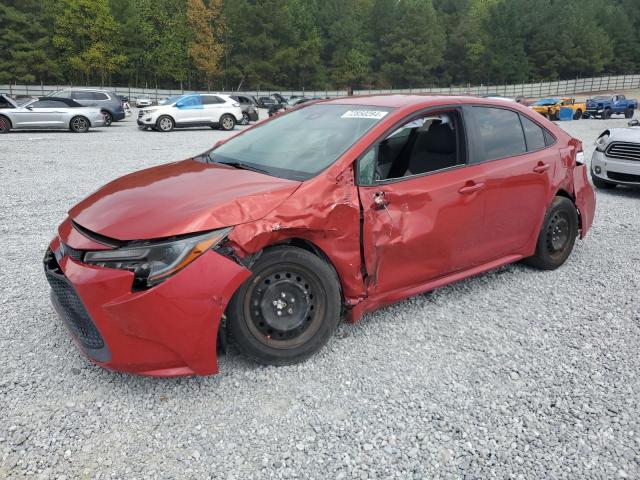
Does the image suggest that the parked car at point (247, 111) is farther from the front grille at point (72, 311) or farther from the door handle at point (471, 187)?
the front grille at point (72, 311)

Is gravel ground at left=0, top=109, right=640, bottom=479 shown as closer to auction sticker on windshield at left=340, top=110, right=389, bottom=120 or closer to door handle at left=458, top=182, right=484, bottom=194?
door handle at left=458, top=182, right=484, bottom=194

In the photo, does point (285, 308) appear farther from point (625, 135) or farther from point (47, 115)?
point (47, 115)

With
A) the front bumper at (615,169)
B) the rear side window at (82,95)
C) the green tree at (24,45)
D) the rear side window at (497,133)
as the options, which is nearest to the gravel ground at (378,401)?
the rear side window at (497,133)

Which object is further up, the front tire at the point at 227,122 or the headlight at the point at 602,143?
the headlight at the point at 602,143

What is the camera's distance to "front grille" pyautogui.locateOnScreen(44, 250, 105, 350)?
2631mm

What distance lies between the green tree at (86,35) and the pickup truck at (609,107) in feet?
172

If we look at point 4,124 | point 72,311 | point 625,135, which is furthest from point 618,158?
point 4,124

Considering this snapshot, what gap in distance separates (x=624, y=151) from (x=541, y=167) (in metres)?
4.84

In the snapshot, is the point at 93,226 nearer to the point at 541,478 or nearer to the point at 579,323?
the point at 541,478

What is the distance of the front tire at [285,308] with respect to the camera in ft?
9.16

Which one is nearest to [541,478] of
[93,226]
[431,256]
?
[431,256]

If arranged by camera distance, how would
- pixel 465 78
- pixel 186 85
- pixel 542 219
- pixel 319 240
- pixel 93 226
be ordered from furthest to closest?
pixel 465 78 → pixel 186 85 → pixel 542 219 → pixel 319 240 → pixel 93 226

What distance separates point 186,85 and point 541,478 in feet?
246

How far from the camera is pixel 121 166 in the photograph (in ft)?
34.4
